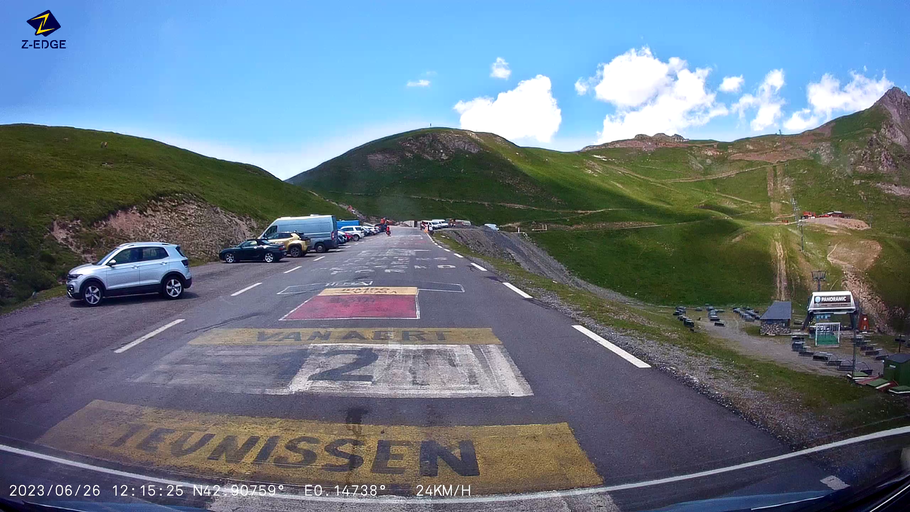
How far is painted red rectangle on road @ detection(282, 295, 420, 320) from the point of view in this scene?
41.5 feet

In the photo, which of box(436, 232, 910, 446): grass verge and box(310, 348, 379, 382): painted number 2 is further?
box(310, 348, 379, 382): painted number 2

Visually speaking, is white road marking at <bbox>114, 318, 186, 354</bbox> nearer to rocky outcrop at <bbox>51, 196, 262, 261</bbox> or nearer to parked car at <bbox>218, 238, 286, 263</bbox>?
parked car at <bbox>218, 238, 286, 263</bbox>

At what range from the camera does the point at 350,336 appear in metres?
10.4

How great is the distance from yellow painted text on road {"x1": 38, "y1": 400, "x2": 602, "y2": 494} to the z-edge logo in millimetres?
13714

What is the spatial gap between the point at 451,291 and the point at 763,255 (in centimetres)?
3255

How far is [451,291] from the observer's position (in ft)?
56.3

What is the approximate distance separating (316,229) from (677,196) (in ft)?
376

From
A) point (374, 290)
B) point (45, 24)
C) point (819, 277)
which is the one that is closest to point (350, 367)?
point (374, 290)

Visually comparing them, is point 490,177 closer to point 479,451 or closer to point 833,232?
point 833,232

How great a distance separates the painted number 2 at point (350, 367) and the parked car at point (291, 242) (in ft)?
96.1

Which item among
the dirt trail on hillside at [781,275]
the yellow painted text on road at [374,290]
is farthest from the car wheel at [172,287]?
the dirt trail on hillside at [781,275]

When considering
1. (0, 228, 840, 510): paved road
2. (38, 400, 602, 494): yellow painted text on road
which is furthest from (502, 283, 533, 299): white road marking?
(38, 400, 602, 494): yellow painted text on road

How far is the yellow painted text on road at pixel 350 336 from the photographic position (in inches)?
391

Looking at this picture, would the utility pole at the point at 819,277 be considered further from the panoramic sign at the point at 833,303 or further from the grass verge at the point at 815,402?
the grass verge at the point at 815,402
